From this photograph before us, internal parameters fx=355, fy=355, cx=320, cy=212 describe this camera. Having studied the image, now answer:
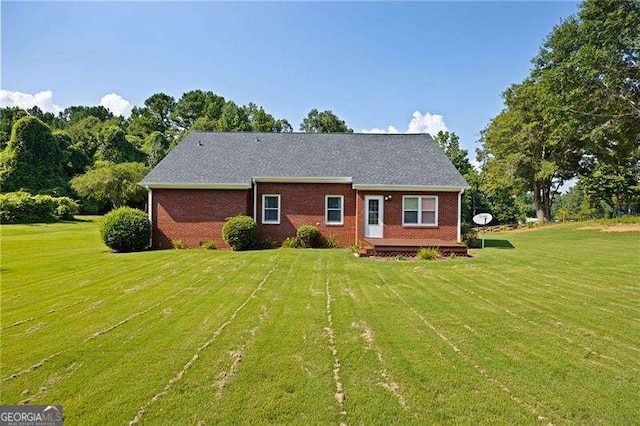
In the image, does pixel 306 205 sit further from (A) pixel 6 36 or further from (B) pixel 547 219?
(B) pixel 547 219

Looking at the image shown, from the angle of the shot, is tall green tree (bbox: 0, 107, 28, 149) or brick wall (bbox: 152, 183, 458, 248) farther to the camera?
tall green tree (bbox: 0, 107, 28, 149)

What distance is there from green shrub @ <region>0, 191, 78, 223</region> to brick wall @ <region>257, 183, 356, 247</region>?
22.0m

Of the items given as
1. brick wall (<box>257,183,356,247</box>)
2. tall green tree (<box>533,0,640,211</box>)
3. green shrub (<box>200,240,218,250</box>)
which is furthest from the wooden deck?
tall green tree (<box>533,0,640,211</box>)

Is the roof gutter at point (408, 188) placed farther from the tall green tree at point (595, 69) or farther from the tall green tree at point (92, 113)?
the tall green tree at point (92, 113)

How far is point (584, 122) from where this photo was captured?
2491 centimetres

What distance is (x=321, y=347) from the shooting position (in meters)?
4.93

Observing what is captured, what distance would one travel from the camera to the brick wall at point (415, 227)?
638 inches

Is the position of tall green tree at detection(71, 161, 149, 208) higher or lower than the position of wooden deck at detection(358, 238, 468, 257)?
higher

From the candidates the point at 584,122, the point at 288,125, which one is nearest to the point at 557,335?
the point at 584,122

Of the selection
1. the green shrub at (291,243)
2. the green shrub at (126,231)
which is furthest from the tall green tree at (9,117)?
the green shrub at (291,243)

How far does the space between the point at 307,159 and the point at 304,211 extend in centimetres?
309

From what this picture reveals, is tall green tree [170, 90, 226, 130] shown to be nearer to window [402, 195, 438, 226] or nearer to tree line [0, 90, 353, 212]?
tree line [0, 90, 353, 212]

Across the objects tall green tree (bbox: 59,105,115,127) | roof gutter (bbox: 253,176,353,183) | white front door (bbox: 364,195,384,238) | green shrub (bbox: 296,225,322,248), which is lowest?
green shrub (bbox: 296,225,322,248)

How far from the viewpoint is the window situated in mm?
16297
